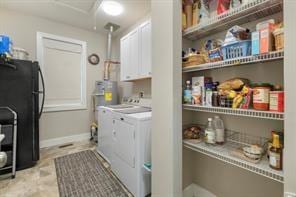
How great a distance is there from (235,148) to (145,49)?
1.80 meters

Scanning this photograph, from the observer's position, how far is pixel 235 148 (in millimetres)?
1229

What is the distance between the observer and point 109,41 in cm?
380

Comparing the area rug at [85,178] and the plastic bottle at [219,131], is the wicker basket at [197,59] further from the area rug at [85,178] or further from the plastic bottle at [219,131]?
the area rug at [85,178]

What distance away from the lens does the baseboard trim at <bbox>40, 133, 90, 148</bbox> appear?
10.6 ft

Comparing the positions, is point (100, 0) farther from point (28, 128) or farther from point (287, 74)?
point (287, 74)

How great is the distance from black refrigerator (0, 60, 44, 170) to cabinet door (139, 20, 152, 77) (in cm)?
168

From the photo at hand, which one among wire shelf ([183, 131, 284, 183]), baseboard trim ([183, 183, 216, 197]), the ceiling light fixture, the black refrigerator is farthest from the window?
wire shelf ([183, 131, 284, 183])

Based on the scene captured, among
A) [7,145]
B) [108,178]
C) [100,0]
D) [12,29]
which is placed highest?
[100,0]

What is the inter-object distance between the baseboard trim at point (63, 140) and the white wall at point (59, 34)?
0.07 m

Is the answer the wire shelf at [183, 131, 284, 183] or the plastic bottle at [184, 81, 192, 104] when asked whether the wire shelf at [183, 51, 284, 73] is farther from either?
the wire shelf at [183, 131, 284, 183]

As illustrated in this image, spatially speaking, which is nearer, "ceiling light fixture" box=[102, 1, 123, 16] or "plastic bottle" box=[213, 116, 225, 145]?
"plastic bottle" box=[213, 116, 225, 145]

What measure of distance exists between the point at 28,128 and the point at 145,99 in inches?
73.7

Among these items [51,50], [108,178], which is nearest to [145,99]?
[108,178]

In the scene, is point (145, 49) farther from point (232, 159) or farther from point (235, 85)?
point (232, 159)
